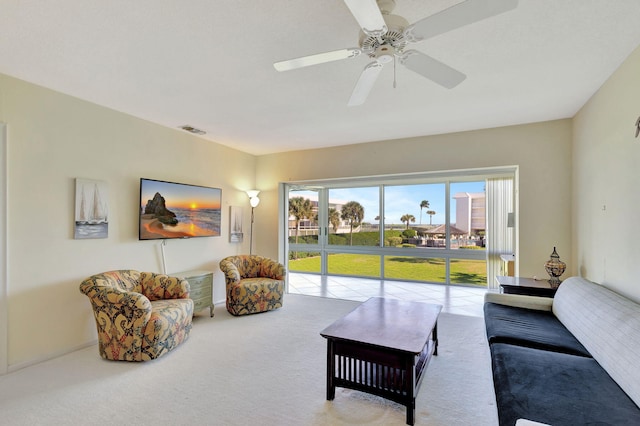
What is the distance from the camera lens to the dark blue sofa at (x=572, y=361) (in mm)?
1505

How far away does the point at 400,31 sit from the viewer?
1.71m

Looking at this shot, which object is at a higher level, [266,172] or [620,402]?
[266,172]

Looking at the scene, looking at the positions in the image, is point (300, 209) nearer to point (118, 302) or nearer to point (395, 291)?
point (395, 291)

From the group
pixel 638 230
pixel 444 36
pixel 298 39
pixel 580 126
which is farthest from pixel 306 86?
pixel 580 126

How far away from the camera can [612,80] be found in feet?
8.93

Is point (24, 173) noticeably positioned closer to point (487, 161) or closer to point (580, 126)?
point (487, 161)

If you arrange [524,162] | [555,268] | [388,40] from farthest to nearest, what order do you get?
[524,162] → [555,268] → [388,40]

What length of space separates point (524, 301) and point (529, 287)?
439mm

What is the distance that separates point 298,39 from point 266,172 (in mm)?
3980

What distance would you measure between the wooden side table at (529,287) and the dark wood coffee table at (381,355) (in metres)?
1.44

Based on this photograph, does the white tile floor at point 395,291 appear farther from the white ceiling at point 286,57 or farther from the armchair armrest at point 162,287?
the white ceiling at point 286,57

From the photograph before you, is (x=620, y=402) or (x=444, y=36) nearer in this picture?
(x=620, y=402)

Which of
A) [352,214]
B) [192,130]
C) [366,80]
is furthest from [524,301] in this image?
[352,214]

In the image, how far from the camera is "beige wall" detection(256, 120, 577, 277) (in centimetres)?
396
